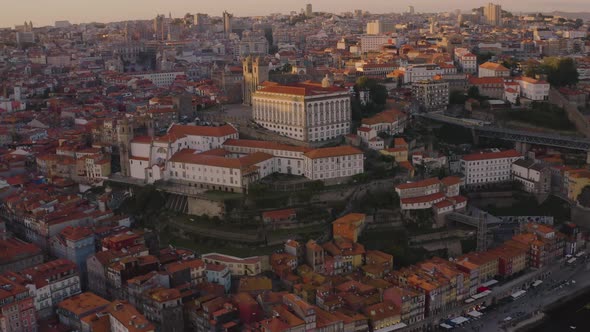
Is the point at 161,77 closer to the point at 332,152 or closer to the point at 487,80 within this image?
the point at 487,80

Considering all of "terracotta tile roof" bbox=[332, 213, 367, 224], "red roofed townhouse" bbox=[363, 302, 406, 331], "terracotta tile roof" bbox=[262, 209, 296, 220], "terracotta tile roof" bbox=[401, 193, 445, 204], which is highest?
"terracotta tile roof" bbox=[401, 193, 445, 204]

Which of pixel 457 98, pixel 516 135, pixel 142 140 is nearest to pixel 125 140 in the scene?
pixel 142 140

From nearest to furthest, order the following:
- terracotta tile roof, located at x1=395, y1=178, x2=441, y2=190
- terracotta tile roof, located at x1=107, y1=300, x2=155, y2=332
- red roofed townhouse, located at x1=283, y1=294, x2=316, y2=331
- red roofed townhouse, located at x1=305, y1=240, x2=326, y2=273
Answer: terracotta tile roof, located at x1=107, y1=300, x2=155, y2=332 → red roofed townhouse, located at x1=283, y1=294, x2=316, y2=331 → red roofed townhouse, located at x1=305, y1=240, x2=326, y2=273 → terracotta tile roof, located at x1=395, y1=178, x2=441, y2=190

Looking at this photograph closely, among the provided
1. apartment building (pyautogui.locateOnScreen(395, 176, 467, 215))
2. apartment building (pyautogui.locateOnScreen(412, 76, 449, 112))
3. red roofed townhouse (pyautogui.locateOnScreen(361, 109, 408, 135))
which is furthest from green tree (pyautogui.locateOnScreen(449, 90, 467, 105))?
apartment building (pyautogui.locateOnScreen(395, 176, 467, 215))

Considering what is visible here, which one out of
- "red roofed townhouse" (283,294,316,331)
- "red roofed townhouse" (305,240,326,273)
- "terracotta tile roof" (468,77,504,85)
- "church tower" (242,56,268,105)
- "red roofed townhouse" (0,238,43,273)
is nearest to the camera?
"red roofed townhouse" (283,294,316,331)

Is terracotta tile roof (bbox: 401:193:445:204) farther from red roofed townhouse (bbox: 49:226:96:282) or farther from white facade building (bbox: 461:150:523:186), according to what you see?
red roofed townhouse (bbox: 49:226:96:282)

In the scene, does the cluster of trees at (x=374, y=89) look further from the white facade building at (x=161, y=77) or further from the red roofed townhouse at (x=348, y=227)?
the white facade building at (x=161, y=77)

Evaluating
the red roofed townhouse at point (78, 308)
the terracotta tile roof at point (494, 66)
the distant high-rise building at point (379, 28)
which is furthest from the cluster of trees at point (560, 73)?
the distant high-rise building at point (379, 28)
